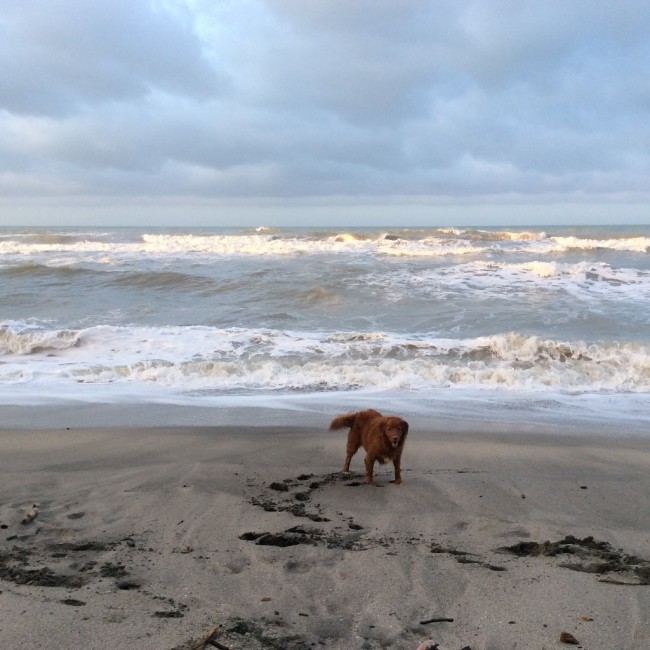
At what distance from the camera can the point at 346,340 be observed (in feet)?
32.9

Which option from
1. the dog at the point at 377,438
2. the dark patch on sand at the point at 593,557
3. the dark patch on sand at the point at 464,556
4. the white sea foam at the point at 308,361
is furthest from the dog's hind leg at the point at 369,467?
the white sea foam at the point at 308,361

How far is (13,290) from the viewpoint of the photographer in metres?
16.5

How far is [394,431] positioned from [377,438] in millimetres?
184

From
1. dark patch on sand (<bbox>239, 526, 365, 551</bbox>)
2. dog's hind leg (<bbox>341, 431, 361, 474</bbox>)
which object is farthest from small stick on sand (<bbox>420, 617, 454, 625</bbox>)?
dog's hind leg (<bbox>341, 431, 361, 474</bbox>)

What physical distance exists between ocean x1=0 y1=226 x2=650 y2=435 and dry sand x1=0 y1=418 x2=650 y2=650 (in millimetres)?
1725

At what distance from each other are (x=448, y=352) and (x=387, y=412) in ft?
A: 10.5

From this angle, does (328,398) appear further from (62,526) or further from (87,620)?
(87,620)

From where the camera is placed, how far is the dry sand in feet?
7.30

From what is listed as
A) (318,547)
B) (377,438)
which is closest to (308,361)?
(377,438)

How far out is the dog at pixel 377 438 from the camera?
3.94m

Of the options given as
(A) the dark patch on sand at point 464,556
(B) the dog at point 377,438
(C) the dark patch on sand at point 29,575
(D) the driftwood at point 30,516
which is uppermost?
(B) the dog at point 377,438

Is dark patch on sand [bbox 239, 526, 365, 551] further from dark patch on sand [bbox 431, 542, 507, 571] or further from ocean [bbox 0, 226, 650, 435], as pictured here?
ocean [bbox 0, 226, 650, 435]

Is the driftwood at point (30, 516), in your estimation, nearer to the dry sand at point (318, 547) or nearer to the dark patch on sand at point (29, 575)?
the dry sand at point (318, 547)

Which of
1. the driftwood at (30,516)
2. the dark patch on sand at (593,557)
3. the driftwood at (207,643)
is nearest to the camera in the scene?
the driftwood at (207,643)
